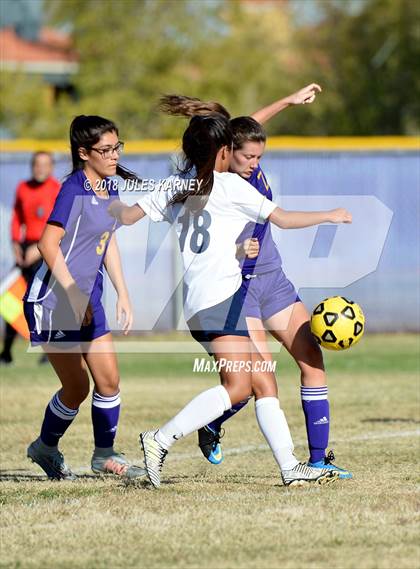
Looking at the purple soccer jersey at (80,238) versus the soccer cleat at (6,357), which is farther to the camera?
the soccer cleat at (6,357)

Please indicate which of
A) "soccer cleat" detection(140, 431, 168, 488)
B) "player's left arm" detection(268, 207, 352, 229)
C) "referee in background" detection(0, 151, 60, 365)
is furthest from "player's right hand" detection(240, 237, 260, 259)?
"referee in background" detection(0, 151, 60, 365)

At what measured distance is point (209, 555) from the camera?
4898mm

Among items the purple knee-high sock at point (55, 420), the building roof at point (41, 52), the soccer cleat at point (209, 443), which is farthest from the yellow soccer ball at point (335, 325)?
the building roof at point (41, 52)

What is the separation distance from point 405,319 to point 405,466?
996cm

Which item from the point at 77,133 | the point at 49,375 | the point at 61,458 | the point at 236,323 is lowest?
the point at 49,375

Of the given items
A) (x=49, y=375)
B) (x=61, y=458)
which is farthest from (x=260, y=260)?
(x=49, y=375)

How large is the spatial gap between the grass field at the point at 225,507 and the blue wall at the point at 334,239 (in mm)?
6590

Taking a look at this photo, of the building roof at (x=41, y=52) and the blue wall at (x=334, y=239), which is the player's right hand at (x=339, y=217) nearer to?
the blue wall at (x=334, y=239)

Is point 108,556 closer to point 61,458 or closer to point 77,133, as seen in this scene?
point 61,458

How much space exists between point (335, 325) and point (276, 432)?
28.8 inches

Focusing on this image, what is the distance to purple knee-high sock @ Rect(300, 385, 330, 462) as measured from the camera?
6.76 metres

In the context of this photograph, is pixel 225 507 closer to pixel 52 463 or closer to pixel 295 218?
pixel 295 218

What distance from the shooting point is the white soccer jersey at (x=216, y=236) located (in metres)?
6.16

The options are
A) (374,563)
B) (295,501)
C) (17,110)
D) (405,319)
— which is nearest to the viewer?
(374,563)
